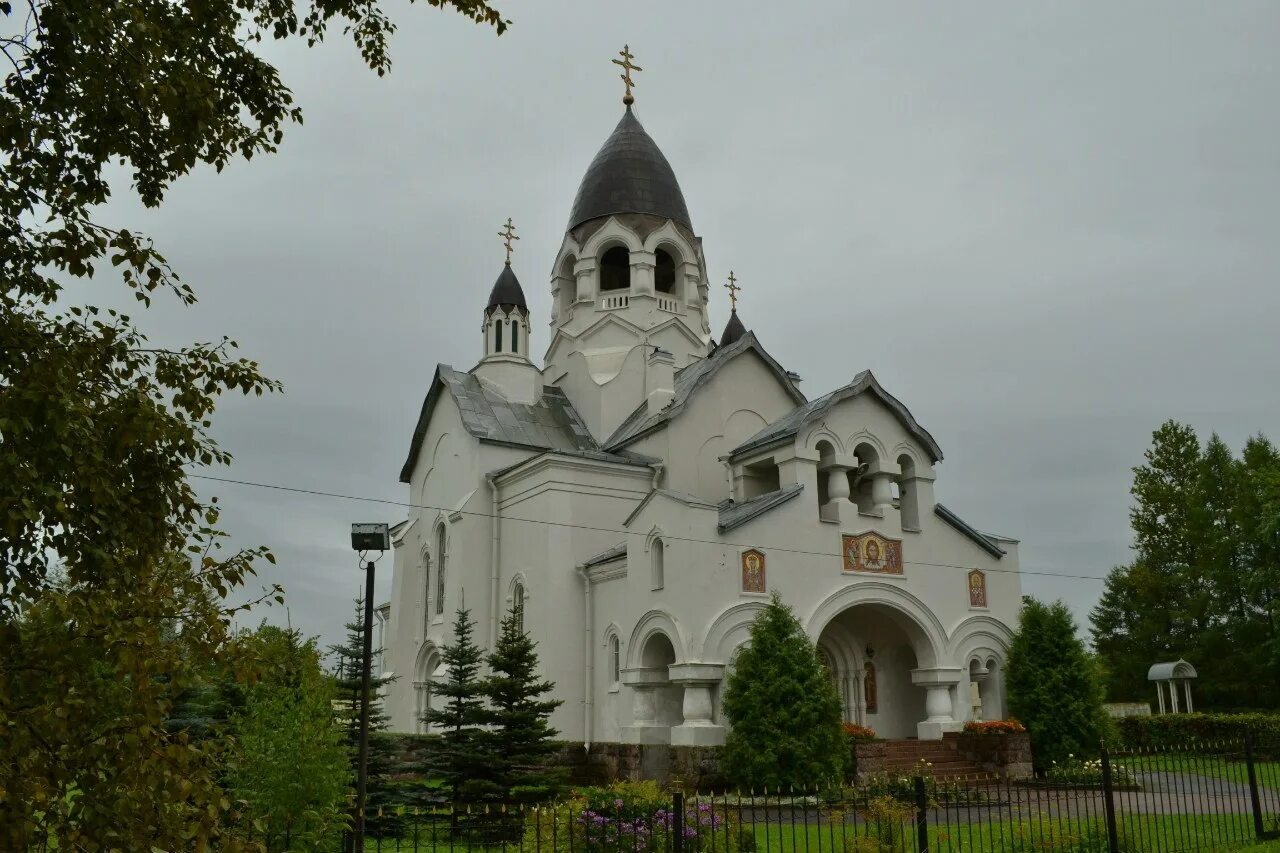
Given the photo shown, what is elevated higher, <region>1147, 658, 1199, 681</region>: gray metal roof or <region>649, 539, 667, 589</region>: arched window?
<region>649, 539, 667, 589</region>: arched window

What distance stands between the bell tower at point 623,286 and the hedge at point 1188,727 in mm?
14440

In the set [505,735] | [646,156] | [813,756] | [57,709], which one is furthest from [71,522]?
[646,156]

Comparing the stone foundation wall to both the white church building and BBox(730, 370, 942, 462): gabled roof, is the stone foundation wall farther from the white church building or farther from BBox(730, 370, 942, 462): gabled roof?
BBox(730, 370, 942, 462): gabled roof

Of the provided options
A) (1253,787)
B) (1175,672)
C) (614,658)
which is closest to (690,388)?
(614,658)

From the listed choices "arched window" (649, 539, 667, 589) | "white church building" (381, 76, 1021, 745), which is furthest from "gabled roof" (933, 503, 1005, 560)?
"arched window" (649, 539, 667, 589)

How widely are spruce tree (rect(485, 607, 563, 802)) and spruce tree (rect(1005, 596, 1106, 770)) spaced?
376 inches

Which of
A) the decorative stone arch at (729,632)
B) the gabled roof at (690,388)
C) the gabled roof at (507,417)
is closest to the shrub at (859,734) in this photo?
the decorative stone arch at (729,632)

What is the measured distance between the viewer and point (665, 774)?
17.7 m

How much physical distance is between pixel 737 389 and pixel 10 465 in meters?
20.7

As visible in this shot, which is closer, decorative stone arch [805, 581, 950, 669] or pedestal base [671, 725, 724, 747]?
pedestal base [671, 725, 724, 747]

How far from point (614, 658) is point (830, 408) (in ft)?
21.6

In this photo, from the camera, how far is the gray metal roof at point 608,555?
20.9m

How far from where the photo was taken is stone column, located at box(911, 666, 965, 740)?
64.8 ft

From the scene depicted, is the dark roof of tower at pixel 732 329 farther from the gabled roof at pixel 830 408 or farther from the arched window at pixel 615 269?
the gabled roof at pixel 830 408
